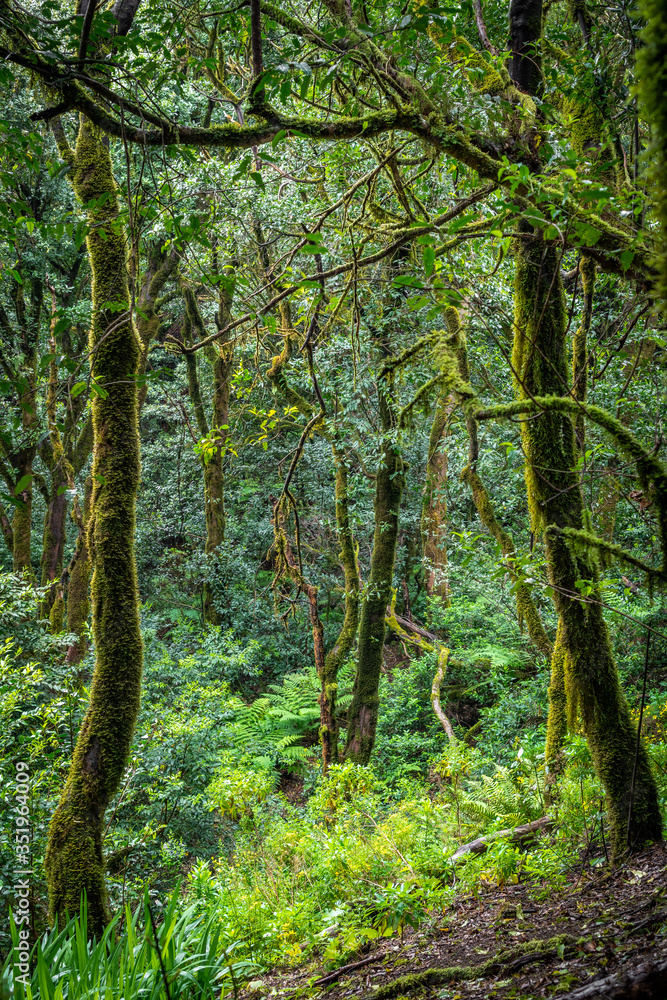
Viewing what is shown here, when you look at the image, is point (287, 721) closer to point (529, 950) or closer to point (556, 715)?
point (556, 715)

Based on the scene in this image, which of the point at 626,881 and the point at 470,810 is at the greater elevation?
the point at 626,881

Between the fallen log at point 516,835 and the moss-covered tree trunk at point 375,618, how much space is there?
3287 millimetres

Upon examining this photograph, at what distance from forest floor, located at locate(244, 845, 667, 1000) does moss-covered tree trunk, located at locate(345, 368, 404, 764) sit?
4076 mm

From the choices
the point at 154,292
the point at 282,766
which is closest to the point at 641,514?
the point at 282,766

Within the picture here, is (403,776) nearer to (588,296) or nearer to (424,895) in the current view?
(424,895)

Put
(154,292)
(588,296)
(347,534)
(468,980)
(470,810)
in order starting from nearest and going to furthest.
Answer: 1. (468,980)
2. (588,296)
3. (470,810)
4. (347,534)
5. (154,292)

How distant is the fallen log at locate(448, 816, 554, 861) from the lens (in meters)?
4.39

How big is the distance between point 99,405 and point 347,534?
15.3ft

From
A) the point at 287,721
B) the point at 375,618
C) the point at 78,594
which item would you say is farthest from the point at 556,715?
the point at 287,721

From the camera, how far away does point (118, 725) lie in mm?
3574

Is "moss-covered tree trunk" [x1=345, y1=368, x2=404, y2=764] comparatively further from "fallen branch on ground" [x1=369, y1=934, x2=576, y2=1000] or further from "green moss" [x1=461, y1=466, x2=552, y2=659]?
"fallen branch on ground" [x1=369, y1=934, x2=576, y2=1000]

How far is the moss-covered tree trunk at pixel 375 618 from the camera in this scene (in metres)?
7.98

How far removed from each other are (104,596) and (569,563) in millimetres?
2848

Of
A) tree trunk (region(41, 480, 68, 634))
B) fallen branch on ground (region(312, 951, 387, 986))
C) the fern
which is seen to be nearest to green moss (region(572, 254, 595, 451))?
fallen branch on ground (region(312, 951, 387, 986))
